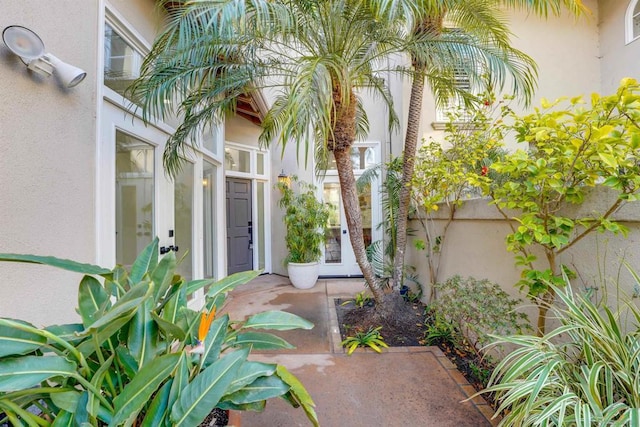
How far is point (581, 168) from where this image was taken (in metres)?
1.69

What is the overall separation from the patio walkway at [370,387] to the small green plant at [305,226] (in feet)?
6.29

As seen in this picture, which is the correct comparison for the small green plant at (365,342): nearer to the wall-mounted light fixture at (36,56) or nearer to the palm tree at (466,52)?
the palm tree at (466,52)

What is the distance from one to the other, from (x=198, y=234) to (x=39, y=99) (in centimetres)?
236

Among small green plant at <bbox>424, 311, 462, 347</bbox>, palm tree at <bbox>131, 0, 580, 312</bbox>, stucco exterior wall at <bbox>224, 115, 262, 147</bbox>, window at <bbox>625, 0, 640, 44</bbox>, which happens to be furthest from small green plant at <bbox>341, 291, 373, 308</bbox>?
window at <bbox>625, 0, 640, 44</bbox>

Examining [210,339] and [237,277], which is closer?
[210,339]

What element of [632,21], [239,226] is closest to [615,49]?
[632,21]

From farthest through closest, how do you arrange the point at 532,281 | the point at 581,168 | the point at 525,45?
the point at 525,45 → the point at 532,281 → the point at 581,168

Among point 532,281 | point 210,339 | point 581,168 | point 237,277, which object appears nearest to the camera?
point 210,339

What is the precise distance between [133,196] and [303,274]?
3.32 meters

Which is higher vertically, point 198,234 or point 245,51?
point 245,51

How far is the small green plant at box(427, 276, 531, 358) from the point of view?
2180mm

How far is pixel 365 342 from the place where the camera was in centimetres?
Result: 304

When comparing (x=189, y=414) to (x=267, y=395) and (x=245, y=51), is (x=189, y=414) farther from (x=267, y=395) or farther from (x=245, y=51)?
(x=245, y=51)

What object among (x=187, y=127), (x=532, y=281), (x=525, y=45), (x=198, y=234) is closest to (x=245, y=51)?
(x=187, y=127)
